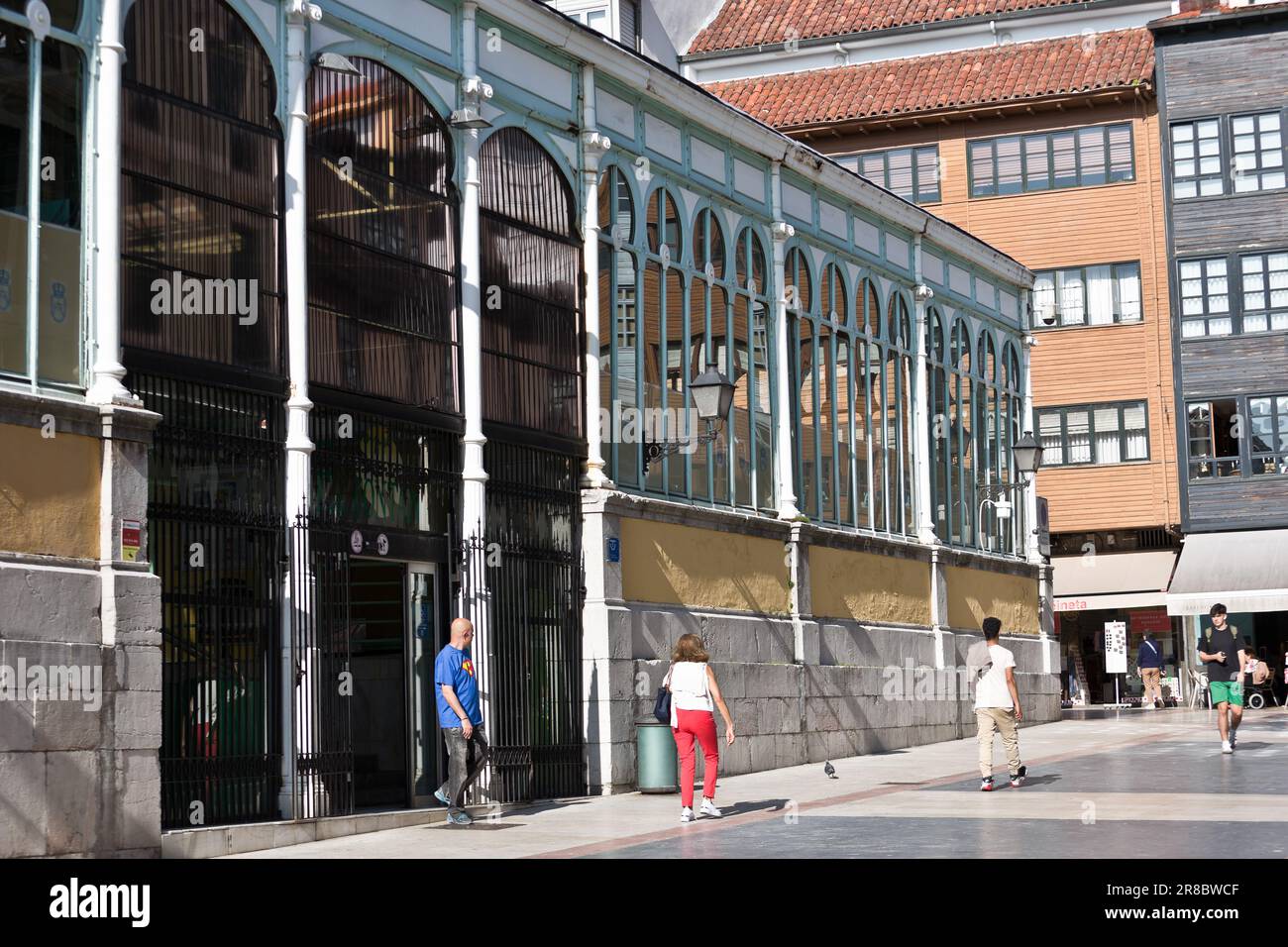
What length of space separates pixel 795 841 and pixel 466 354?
262 inches

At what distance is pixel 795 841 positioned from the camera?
14.3 meters

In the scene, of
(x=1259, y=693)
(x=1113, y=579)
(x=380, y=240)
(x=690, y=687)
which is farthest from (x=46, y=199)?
(x=1113, y=579)

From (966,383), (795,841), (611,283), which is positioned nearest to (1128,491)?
(966,383)

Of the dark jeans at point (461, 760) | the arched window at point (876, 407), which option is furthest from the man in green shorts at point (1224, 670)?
the dark jeans at point (461, 760)

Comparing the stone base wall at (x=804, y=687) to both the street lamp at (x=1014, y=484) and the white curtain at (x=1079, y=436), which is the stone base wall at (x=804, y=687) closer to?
the street lamp at (x=1014, y=484)

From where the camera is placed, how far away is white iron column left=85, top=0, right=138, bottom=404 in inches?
567

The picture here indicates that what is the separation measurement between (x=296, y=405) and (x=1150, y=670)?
107 ft

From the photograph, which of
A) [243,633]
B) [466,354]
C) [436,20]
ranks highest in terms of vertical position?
A: [436,20]

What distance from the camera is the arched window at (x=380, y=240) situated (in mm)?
17109

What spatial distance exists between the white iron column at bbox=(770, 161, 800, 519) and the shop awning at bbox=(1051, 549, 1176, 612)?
76.0ft

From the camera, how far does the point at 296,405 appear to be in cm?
1633

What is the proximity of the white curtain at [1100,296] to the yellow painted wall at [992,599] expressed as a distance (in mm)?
13483

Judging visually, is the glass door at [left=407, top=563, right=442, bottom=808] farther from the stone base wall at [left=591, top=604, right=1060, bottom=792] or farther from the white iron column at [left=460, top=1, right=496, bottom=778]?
the stone base wall at [left=591, top=604, right=1060, bottom=792]

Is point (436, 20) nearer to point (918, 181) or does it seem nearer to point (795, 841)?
point (795, 841)
